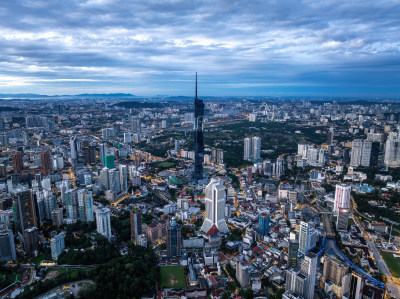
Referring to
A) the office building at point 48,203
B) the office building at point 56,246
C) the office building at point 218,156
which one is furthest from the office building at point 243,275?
the office building at point 218,156

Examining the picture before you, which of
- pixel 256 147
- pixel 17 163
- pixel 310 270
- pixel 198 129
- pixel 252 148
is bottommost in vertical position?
pixel 310 270

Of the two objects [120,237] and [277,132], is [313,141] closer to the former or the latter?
[277,132]

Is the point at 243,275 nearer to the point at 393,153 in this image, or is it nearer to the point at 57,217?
the point at 57,217

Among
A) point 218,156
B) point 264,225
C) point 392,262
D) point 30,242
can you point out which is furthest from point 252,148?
point 30,242

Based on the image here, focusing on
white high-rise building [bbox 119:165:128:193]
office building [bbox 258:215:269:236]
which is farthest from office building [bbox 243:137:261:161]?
office building [bbox 258:215:269:236]

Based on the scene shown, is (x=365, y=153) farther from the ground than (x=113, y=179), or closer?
farther from the ground

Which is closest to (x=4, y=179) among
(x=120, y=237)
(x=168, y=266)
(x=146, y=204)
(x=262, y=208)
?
(x=146, y=204)
